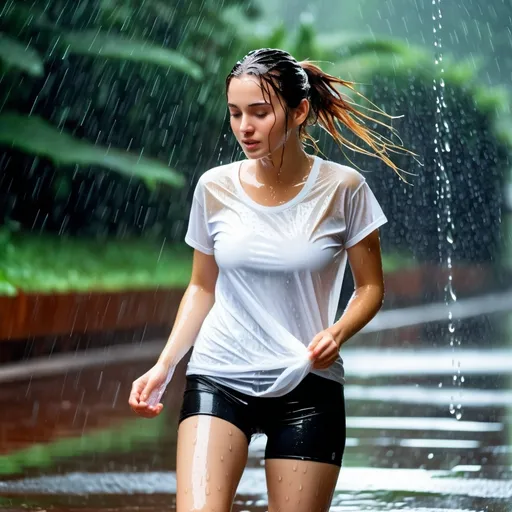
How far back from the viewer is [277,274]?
3.83m

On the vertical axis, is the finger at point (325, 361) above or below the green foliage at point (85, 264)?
above

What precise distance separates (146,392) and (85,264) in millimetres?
17924

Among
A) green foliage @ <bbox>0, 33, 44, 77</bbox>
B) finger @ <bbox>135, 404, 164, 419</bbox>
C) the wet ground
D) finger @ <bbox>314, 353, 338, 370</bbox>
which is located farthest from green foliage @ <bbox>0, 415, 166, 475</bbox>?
green foliage @ <bbox>0, 33, 44, 77</bbox>

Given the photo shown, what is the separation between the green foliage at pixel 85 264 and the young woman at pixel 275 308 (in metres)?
10.8

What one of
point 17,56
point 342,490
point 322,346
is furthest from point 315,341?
point 17,56

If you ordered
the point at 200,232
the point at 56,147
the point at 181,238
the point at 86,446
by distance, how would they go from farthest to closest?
the point at 181,238 → the point at 56,147 → the point at 86,446 → the point at 200,232

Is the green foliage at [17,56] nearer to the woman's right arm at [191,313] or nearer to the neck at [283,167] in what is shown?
the woman's right arm at [191,313]

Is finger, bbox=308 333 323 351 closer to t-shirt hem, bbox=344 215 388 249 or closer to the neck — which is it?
t-shirt hem, bbox=344 215 388 249

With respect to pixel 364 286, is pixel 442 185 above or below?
below

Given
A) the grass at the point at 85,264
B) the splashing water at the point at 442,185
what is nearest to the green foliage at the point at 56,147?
the grass at the point at 85,264

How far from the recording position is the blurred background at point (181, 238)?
335 inches

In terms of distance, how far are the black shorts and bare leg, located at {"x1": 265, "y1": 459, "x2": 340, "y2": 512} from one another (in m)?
0.02

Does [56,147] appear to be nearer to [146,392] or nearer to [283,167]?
[283,167]

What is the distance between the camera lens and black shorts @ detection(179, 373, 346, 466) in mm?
3768
